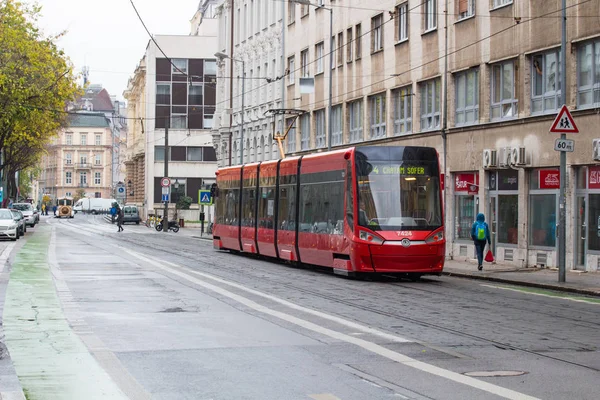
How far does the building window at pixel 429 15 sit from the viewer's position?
36844mm

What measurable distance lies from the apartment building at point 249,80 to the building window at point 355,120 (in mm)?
12425

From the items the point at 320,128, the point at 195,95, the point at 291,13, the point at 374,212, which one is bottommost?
the point at 374,212

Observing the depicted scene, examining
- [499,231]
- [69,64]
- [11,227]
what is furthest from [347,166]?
[69,64]

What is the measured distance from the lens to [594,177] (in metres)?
27.0

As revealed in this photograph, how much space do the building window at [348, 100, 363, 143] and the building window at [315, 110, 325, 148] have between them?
3904 mm

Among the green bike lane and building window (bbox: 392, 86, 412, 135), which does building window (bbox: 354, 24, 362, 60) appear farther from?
the green bike lane

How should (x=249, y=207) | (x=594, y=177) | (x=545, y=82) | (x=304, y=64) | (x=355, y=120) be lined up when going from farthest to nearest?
(x=304, y=64)
(x=355, y=120)
(x=249, y=207)
(x=545, y=82)
(x=594, y=177)

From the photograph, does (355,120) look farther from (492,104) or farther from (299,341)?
(299,341)

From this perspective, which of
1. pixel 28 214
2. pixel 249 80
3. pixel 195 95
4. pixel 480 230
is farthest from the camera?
pixel 195 95

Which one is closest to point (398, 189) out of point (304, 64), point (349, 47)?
point (349, 47)

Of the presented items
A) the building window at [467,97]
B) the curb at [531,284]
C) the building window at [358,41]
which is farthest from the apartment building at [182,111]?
the curb at [531,284]

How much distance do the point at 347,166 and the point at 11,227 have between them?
26.3 metres

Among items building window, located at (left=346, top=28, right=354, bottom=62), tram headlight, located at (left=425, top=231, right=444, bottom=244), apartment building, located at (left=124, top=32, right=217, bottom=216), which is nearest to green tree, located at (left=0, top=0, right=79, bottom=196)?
building window, located at (left=346, top=28, right=354, bottom=62)

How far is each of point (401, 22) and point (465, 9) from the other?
19.3ft
